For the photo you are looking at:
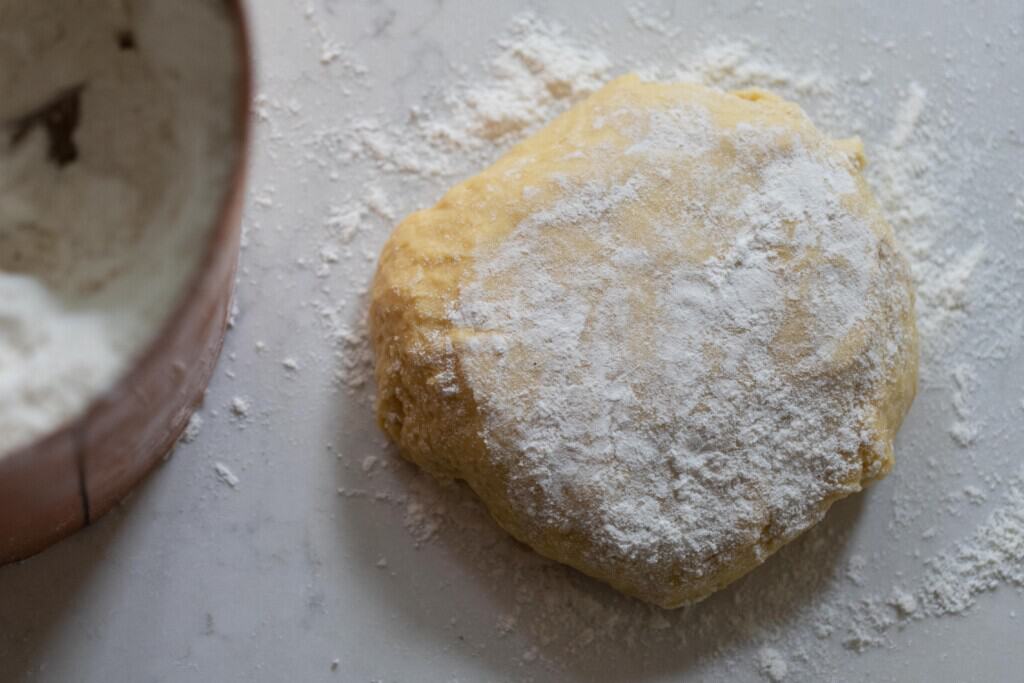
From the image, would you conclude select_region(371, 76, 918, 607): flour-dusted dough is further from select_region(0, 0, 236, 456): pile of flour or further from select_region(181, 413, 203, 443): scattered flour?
select_region(0, 0, 236, 456): pile of flour

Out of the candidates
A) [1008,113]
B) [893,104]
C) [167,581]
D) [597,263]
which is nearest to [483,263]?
[597,263]

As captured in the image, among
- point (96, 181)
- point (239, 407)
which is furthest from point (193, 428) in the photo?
point (96, 181)

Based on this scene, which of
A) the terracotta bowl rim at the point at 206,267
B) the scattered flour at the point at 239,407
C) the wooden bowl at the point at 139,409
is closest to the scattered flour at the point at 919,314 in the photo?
the scattered flour at the point at 239,407

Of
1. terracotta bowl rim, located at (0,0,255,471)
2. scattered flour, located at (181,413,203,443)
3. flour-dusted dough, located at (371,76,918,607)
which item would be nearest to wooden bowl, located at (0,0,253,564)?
terracotta bowl rim, located at (0,0,255,471)

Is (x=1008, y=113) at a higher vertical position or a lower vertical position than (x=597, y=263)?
Answer: higher

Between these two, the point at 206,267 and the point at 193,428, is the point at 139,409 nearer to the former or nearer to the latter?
the point at 206,267

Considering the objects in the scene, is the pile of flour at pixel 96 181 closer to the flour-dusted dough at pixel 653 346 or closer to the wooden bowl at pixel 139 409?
the wooden bowl at pixel 139 409

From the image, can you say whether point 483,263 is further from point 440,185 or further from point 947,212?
point 947,212
